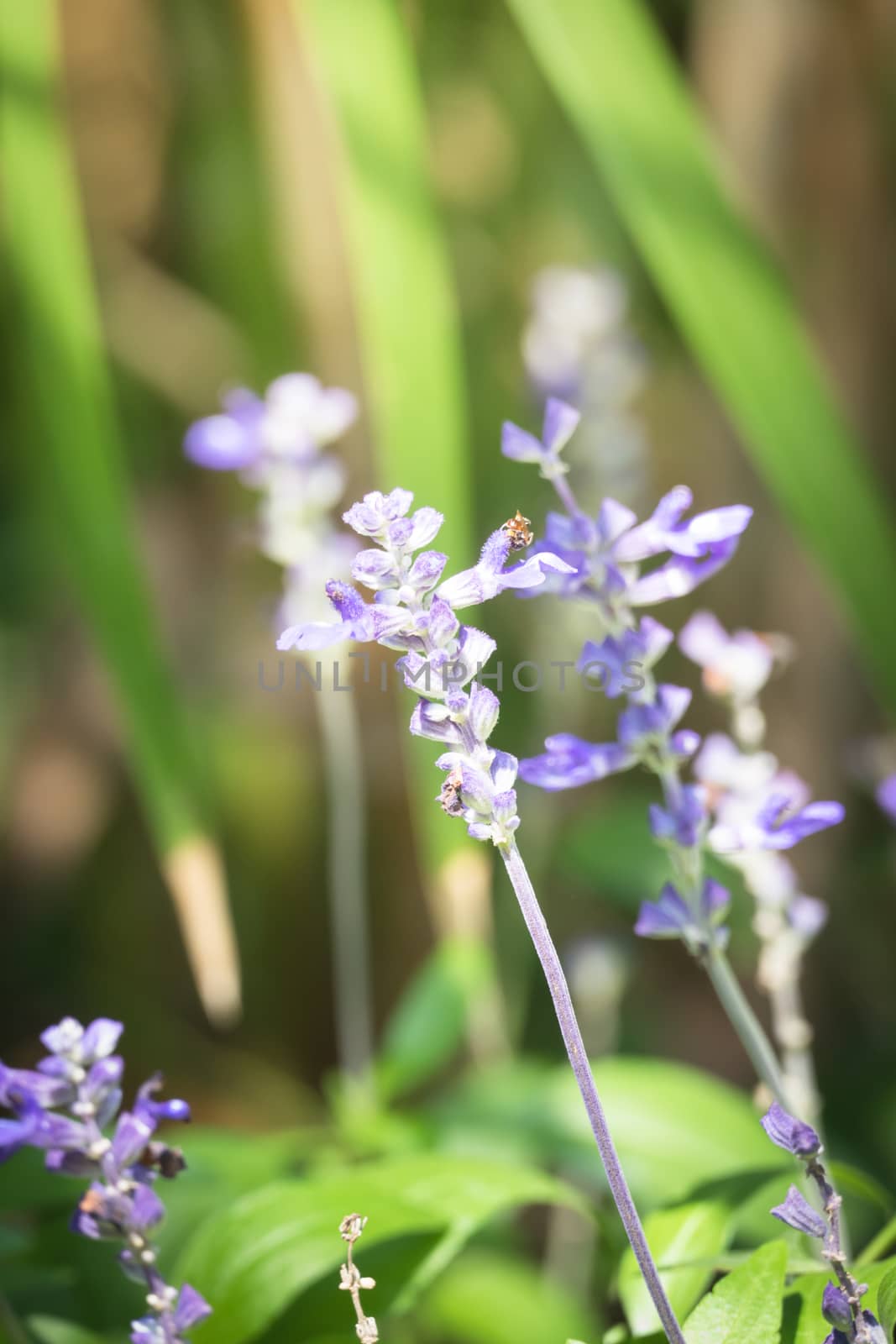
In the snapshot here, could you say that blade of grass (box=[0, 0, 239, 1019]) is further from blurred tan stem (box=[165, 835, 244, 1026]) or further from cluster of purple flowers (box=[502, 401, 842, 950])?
cluster of purple flowers (box=[502, 401, 842, 950])

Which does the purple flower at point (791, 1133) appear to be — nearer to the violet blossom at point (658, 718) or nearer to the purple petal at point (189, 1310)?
the violet blossom at point (658, 718)

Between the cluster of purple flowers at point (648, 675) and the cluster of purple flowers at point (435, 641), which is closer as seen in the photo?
the cluster of purple flowers at point (435, 641)

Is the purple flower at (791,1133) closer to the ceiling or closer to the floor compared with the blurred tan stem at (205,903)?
closer to the floor

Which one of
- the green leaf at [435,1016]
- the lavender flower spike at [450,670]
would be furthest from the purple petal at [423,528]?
the green leaf at [435,1016]

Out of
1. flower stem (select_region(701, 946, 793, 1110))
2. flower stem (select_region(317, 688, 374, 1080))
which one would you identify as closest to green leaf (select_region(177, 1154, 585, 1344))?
flower stem (select_region(701, 946, 793, 1110))

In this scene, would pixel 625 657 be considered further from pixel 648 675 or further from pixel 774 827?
pixel 774 827

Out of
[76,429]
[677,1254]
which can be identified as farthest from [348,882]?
[677,1254]
